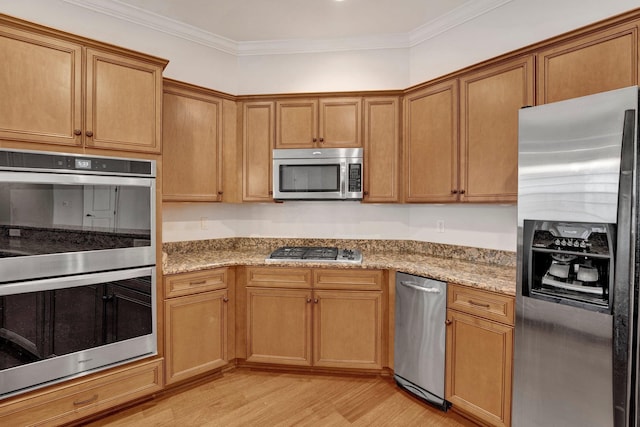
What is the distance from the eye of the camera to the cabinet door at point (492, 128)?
2148 millimetres

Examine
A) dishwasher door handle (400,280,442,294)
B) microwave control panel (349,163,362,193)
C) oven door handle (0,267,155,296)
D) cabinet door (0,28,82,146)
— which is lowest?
dishwasher door handle (400,280,442,294)

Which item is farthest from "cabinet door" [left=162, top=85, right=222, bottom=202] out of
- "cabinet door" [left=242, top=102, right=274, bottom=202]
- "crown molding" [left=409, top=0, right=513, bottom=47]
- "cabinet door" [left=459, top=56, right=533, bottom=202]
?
"cabinet door" [left=459, top=56, right=533, bottom=202]

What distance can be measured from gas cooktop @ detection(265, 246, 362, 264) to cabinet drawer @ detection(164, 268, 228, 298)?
38cm

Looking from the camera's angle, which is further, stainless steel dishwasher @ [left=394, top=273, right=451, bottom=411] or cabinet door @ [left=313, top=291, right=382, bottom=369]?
cabinet door @ [left=313, top=291, right=382, bottom=369]

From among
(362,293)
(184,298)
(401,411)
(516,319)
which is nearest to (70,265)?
(184,298)

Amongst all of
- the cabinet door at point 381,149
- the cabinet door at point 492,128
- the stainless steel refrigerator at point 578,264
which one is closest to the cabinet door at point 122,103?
the cabinet door at point 381,149

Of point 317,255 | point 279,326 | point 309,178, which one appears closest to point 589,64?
point 309,178

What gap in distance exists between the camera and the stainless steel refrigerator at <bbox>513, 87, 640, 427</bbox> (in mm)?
1449

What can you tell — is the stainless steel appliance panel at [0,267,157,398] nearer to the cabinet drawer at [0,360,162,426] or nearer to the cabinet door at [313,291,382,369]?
the cabinet drawer at [0,360,162,426]

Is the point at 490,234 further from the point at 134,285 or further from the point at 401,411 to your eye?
the point at 134,285

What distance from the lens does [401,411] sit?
7.53 ft

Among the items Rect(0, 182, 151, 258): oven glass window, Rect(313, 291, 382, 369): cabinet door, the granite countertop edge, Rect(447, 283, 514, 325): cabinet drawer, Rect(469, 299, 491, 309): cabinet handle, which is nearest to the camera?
Rect(0, 182, 151, 258): oven glass window

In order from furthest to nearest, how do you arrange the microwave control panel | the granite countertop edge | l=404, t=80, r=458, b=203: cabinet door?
the microwave control panel
l=404, t=80, r=458, b=203: cabinet door
the granite countertop edge

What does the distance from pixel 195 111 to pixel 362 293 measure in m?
1.99
